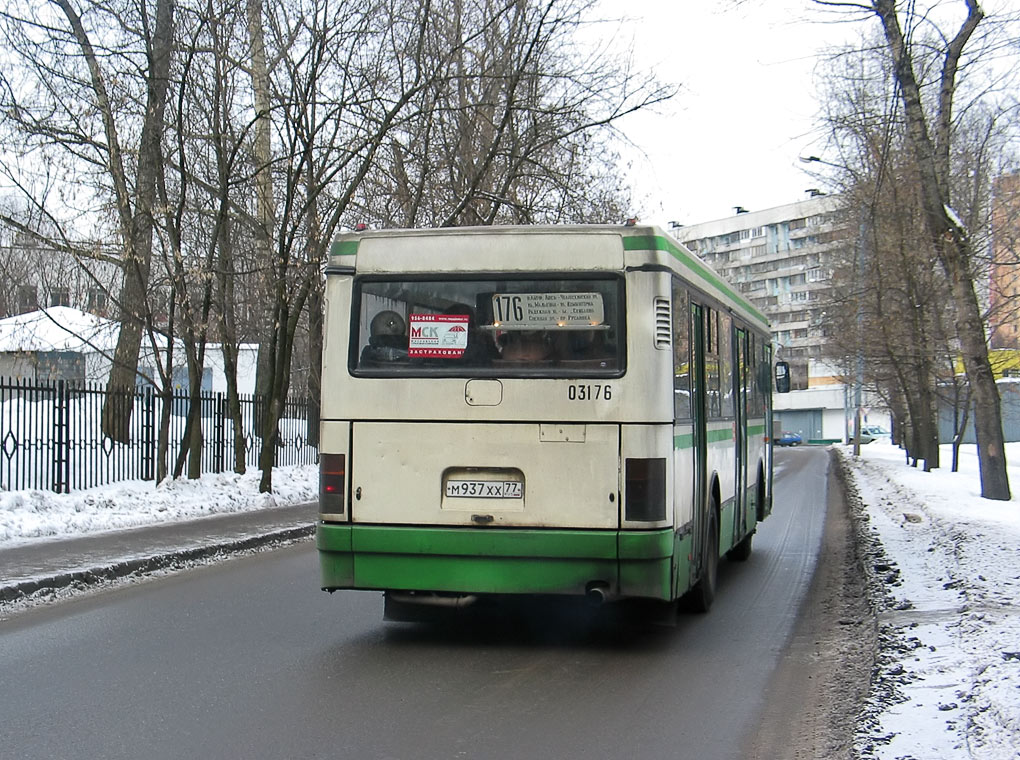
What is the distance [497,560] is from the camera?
7.75 m

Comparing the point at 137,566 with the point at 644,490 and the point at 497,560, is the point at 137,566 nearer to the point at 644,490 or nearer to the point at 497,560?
the point at 497,560

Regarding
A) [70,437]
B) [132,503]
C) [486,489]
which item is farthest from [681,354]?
[70,437]

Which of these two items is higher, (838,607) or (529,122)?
(529,122)

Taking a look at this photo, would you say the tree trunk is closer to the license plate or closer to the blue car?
the license plate

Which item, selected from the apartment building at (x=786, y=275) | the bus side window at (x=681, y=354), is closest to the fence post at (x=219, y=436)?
the bus side window at (x=681, y=354)

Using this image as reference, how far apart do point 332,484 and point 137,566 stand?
469 centimetres

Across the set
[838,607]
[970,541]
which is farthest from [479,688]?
[970,541]

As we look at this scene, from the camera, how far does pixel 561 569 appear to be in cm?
769

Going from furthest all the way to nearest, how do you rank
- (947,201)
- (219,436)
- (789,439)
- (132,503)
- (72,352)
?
(789,439), (72,352), (219,436), (947,201), (132,503)

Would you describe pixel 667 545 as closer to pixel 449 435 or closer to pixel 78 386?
pixel 449 435

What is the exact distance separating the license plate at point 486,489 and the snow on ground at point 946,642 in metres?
2.47

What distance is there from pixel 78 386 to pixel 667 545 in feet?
46.7

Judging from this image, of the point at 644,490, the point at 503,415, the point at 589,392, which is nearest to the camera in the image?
the point at 644,490

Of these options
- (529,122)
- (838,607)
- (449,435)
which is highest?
(529,122)
